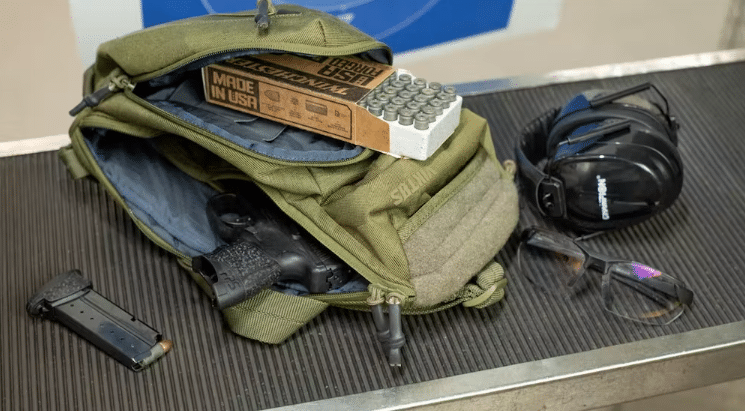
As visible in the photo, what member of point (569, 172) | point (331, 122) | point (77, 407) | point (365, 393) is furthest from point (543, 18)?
point (77, 407)

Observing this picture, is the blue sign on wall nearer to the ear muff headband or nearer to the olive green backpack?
the olive green backpack

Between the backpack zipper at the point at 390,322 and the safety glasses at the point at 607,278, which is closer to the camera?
the backpack zipper at the point at 390,322

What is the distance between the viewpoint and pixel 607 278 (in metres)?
1.22

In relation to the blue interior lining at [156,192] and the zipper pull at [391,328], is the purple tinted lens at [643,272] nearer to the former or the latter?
the zipper pull at [391,328]

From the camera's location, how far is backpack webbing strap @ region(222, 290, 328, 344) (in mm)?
1116

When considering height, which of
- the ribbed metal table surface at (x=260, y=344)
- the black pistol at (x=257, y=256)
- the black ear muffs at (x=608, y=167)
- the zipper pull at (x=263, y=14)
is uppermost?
the zipper pull at (x=263, y=14)

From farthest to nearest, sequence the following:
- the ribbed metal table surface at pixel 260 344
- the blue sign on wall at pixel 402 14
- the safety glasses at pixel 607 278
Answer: the blue sign on wall at pixel 402 14
the safety glasses at pixel 607 278
the ribbed metal table surface at pixel 260 344

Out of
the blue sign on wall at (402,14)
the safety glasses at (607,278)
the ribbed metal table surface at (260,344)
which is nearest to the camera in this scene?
the ribbed metal table surface at (260,344)

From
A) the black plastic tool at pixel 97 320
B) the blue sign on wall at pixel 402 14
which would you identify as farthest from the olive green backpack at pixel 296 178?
the blue sign on wall at pixel 402 14

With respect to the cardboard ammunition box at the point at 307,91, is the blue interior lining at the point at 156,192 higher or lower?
lower

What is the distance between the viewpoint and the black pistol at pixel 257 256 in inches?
42.5

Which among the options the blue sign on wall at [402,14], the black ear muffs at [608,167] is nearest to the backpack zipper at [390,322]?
the black ear muffs at [608,167]

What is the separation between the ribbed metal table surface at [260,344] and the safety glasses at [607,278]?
20 mm

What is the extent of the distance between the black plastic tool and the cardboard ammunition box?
31 centimetres
